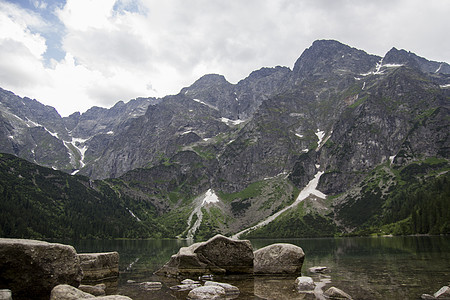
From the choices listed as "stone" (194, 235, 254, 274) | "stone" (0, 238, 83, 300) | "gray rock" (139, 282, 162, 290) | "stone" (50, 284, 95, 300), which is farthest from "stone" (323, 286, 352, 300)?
"stone" (0, 238, 83, 300)

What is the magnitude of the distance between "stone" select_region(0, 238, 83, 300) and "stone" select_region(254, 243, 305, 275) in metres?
21.7

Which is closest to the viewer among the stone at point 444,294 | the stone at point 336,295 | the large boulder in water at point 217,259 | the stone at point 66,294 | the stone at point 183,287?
the stone at point 66,294

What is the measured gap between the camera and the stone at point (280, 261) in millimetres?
33781

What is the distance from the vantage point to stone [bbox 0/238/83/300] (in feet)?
51.0

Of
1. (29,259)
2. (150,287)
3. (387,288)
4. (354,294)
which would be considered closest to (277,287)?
(354,294)

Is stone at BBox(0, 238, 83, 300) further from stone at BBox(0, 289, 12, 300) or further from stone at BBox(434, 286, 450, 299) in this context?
stone at BBox(434, 286, 450, 299)

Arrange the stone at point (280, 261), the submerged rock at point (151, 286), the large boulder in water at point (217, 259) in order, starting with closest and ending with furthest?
the submerged rock at point (151, 286) → the large boulder in water at point (217, 259) → the stone at point (280, 261)

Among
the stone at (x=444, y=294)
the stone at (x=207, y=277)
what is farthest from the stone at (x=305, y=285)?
the stone at (x=207, y=277)

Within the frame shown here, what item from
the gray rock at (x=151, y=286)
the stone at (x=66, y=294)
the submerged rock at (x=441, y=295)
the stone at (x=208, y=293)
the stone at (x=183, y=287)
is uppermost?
the stone at (x=66, y=294)

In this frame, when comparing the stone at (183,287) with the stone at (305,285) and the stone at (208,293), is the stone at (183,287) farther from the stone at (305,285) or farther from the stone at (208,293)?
the stone at (305,285)

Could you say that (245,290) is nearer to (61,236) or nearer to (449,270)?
(449,270)

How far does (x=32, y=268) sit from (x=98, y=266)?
16.6 metres

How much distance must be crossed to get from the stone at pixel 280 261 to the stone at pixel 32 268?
21.7 metres

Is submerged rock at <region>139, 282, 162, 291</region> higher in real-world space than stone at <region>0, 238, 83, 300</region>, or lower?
lower
